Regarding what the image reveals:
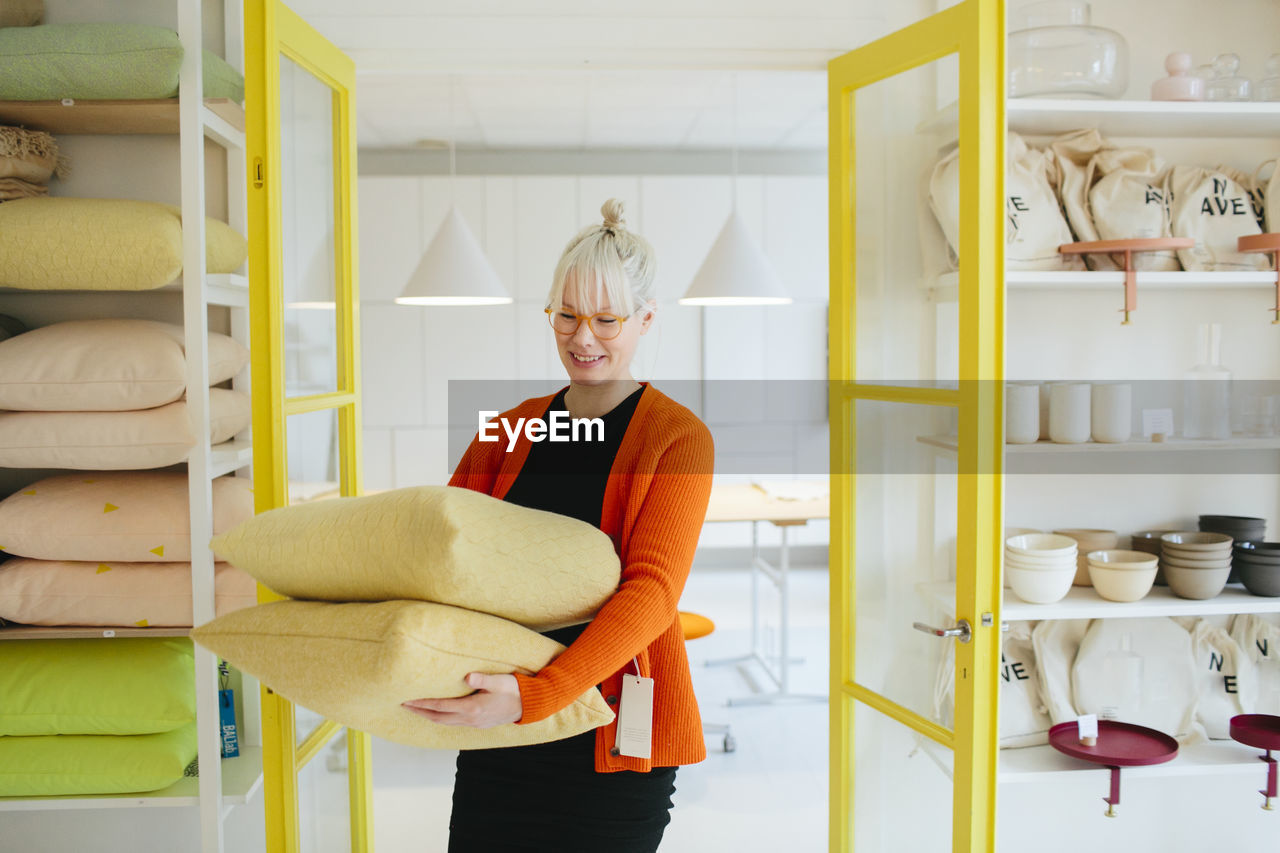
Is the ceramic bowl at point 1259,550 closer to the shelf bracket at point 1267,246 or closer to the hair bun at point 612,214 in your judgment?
the shelf bracket at point 1267,246

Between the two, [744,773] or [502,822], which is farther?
[744,773]

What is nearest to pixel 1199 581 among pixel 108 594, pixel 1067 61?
pixel 1067 61

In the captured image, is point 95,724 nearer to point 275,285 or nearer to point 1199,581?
point 275,285

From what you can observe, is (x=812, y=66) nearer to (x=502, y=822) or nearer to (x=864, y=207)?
(x=864, y=207)

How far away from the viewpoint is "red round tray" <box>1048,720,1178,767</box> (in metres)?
2.00

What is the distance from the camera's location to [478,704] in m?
1.10

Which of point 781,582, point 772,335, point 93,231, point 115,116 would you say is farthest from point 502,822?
point 772,335

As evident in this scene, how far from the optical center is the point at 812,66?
2156 millimetres

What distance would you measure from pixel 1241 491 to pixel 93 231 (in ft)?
9.10

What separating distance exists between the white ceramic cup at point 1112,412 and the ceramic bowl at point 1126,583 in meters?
0.30

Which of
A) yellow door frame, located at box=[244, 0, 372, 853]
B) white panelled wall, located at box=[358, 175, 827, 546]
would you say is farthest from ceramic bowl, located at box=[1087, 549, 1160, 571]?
white panelled wall, located at box=[358, 175, 827, 546]

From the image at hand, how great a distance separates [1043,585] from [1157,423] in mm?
512

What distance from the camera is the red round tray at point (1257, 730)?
2.08m

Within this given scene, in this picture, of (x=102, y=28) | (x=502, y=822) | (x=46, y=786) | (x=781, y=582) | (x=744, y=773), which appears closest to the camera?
(x=502, y=822)
